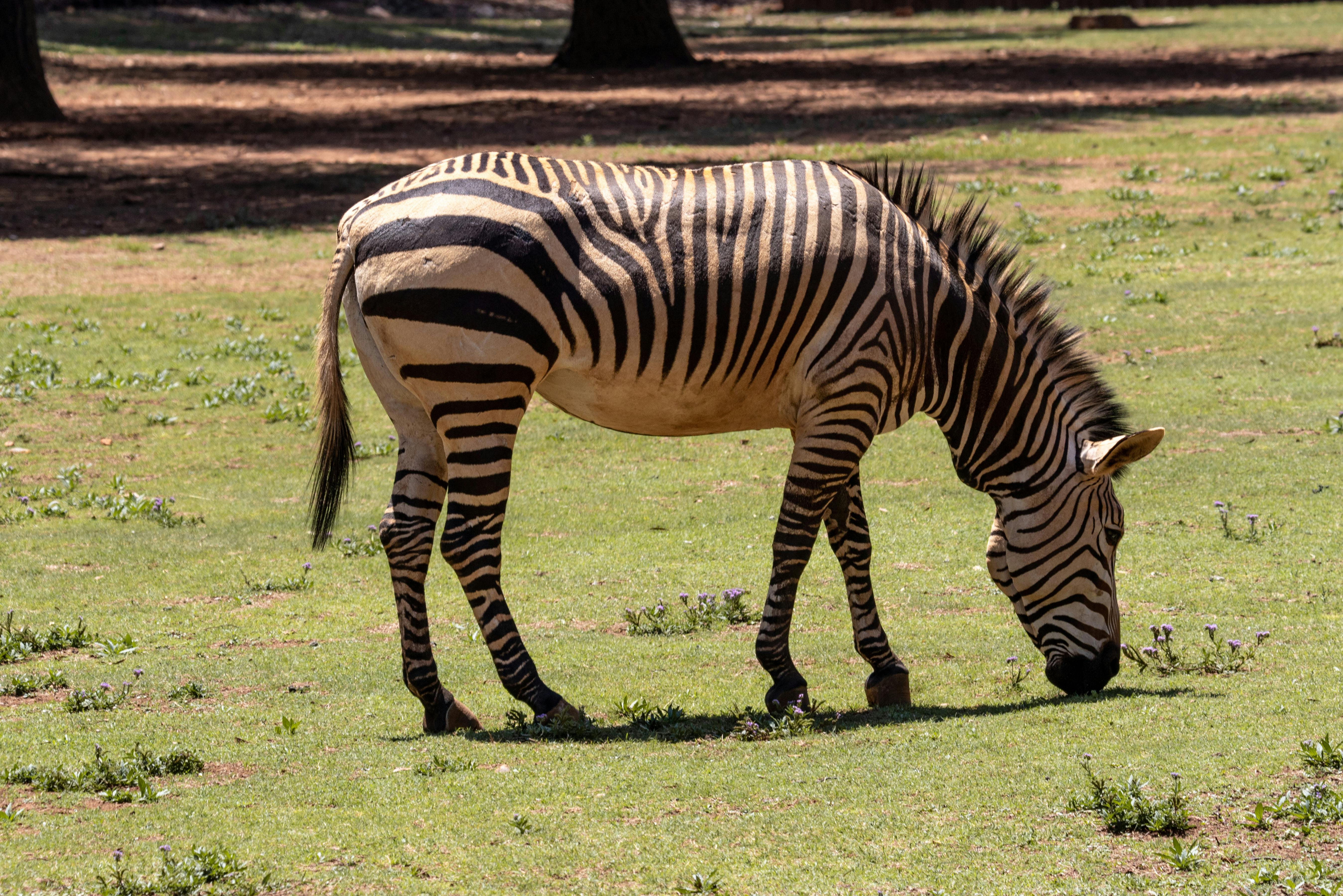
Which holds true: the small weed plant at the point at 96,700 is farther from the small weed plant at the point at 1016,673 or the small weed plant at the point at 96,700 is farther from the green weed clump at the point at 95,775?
the small weed plant at the point at 1016,673

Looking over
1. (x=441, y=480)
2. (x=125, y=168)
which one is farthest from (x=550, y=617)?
(x=125, y=168)

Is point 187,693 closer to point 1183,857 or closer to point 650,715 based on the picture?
point 650,715

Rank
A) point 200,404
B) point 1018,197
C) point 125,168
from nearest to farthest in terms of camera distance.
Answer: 1. point 200,404
2. point 1018,197
3. point 125,168

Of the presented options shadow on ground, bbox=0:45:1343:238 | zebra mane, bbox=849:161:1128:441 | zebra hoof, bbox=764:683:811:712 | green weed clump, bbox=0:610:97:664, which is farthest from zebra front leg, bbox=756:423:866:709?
shadow on ground, bbox=0:45:1343:238

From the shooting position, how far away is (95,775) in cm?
628

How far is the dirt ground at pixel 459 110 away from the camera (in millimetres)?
22719

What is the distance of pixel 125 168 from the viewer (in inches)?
960

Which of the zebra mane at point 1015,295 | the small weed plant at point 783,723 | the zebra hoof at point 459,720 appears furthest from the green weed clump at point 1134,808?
the zebra hoof at point 459,720

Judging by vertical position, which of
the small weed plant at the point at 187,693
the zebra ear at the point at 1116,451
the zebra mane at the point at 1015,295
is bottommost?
the small weed plant at the point at 187,693

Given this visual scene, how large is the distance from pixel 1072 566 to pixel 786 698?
4.90 ft

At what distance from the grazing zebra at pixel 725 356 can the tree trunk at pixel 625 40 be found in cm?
2800

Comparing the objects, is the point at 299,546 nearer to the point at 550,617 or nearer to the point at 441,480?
the point at 550,617

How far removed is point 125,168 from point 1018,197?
45.2ft

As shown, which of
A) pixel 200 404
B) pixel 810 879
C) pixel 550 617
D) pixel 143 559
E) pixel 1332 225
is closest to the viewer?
pixel 810 879
